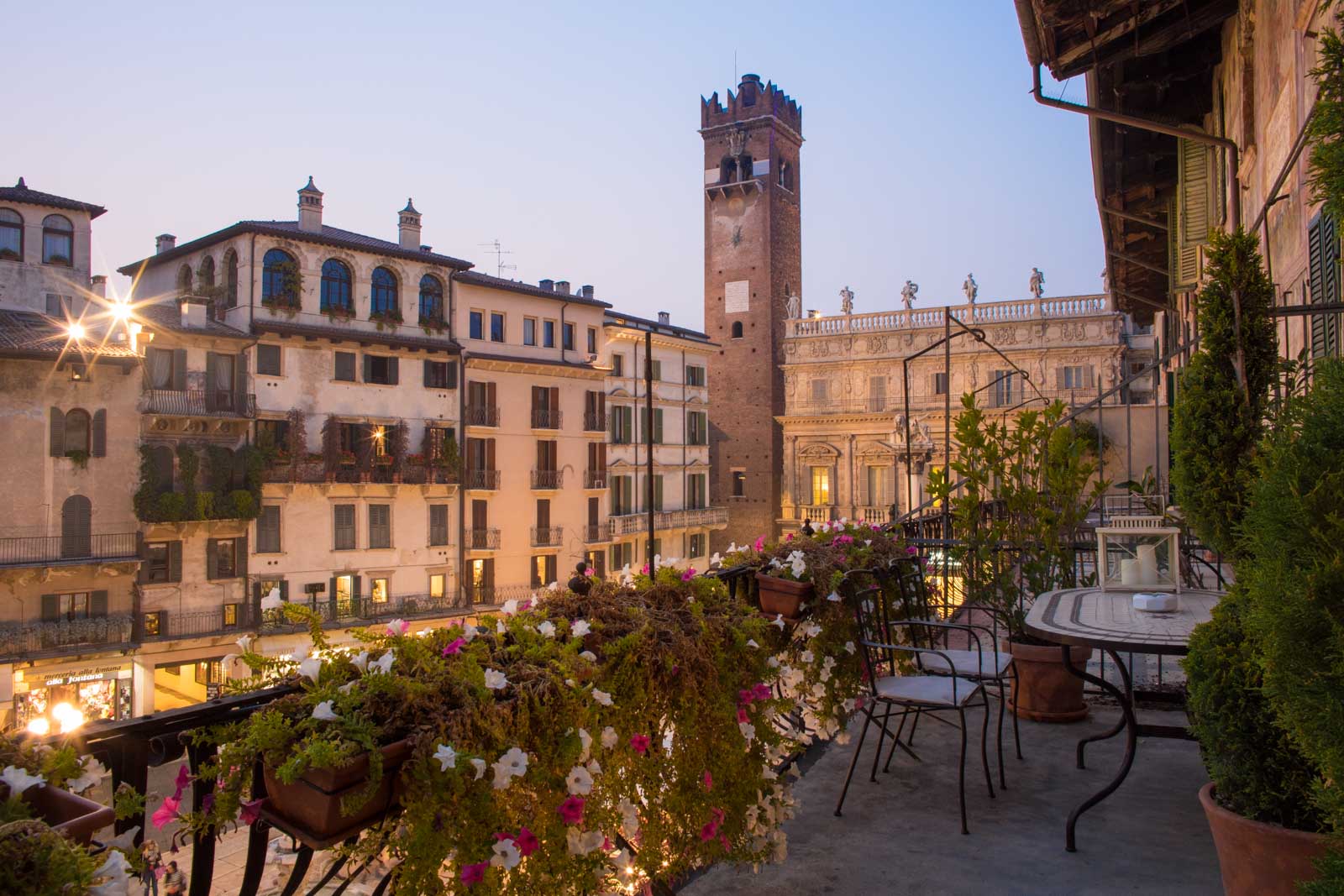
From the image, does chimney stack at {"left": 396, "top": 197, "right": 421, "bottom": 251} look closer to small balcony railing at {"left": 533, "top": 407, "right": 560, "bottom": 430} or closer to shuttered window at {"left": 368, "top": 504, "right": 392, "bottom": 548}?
small balcony railing at {"left": 533, "top": 407, "right": 560, "bottom": 430}

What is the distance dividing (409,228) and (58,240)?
31.6 ft

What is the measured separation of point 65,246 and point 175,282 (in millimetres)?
4145

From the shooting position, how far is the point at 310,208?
28.7 metres

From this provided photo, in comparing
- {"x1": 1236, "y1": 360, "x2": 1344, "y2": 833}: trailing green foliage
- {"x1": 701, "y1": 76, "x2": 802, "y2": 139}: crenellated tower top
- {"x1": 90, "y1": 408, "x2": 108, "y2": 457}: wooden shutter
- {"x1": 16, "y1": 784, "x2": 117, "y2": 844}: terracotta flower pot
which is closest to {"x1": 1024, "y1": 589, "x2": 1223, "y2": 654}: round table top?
{"x1": 1236, "y1": 360, "x2": 1344, "y2": 833}: trailing green foliage

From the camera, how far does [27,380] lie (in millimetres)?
23031

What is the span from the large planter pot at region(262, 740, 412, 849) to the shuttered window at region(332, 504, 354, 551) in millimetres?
27286

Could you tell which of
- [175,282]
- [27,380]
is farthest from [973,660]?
[175,282]

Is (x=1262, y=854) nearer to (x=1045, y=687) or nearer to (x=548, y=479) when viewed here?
(x=1045, y=687)

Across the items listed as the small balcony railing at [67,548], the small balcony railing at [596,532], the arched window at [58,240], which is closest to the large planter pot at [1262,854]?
the small balcony railing at [67,548]

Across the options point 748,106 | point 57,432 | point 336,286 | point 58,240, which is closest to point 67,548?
point 57,432

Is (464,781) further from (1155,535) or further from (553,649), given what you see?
(1155,535)

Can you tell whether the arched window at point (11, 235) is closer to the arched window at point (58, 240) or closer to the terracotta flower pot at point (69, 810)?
the arched window at point (58, 240)

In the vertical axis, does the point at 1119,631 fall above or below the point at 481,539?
above

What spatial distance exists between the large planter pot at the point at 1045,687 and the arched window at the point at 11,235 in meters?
28.2
